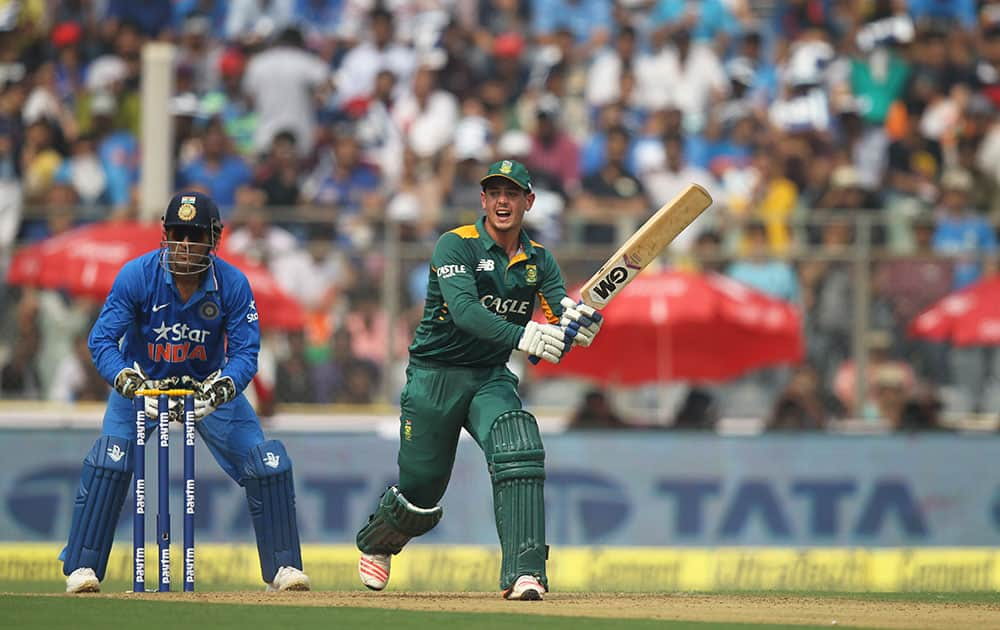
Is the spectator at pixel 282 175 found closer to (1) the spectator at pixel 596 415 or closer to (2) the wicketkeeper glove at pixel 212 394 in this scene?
(1) the spectator at pixel 596 415

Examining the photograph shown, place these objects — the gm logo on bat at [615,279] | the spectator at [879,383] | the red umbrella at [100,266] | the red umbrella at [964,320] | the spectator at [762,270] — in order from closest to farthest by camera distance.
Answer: the gm logo on bat at [615,279]
the red umbrella at [964,320]
the red umbrella at [100,266]
the spectator at [879,383]
the spectator at [762,270]

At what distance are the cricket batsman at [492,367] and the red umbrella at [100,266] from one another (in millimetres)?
5501

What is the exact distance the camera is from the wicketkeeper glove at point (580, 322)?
869 cm

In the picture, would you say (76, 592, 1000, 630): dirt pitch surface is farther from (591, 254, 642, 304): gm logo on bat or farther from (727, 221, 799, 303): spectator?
(727, 221, 799, 303): spectator

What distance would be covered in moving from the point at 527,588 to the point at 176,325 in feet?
7.34

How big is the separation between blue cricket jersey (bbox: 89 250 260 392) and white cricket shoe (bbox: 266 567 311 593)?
3.30 ft

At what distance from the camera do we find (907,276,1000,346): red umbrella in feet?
47.7

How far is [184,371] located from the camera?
950 centimetres

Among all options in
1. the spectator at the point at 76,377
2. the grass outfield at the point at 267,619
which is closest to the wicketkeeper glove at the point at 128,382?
the grass outfield at the point at 267,619

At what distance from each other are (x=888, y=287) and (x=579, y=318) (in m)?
6.64

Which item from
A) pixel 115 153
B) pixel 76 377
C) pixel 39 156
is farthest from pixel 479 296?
pixel 39 156

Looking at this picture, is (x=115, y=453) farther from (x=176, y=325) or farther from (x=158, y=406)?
(x=176, y=325)

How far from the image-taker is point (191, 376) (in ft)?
31.3

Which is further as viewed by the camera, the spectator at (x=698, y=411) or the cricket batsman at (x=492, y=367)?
the spectator at (x=698, y=411)
